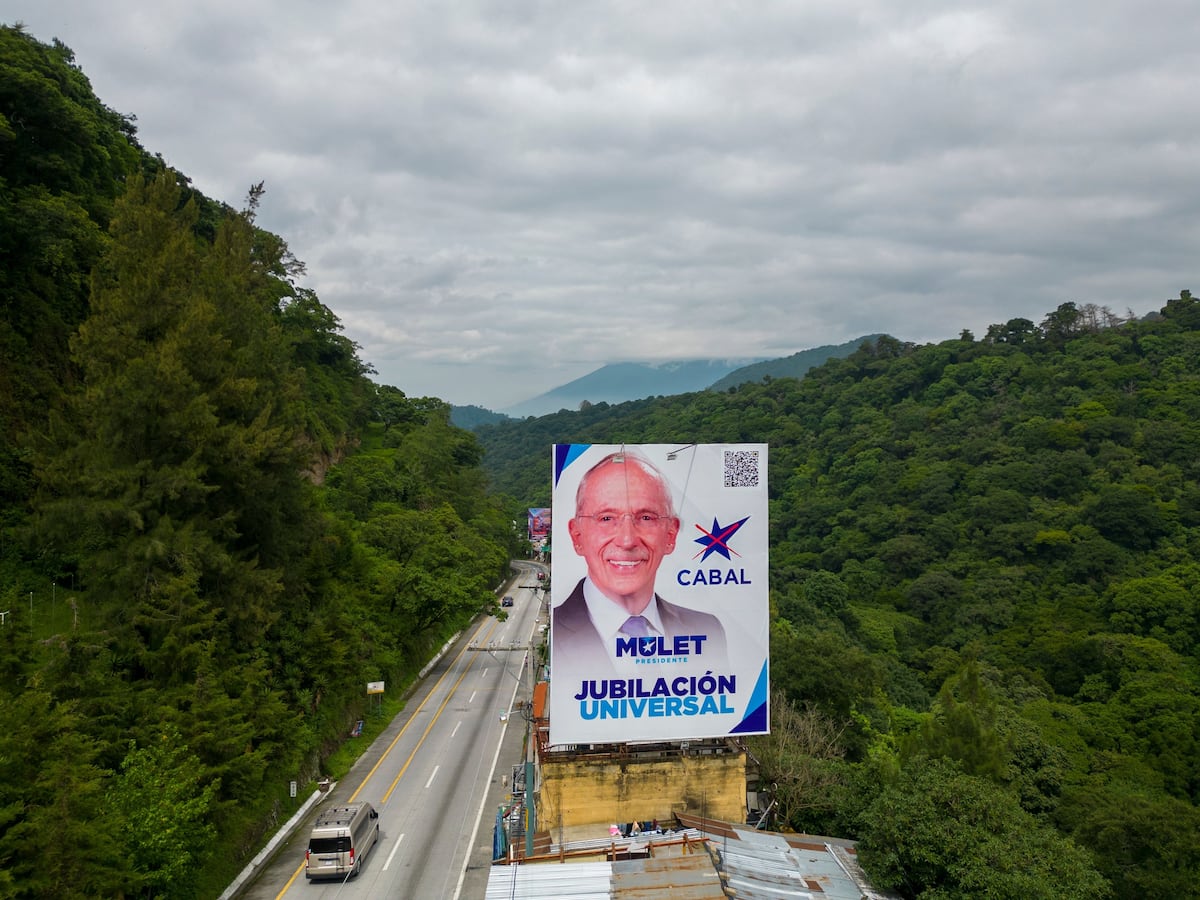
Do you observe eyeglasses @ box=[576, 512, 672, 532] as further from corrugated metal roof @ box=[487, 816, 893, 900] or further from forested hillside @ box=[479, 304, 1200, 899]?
forested hillside @ box=[479, 304, 1200, 899]

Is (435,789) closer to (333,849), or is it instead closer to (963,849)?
(333,849)

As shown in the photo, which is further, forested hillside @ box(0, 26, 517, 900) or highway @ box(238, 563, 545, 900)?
highway @ box(238, 563, 545, 900)

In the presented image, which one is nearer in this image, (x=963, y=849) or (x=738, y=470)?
(x=963, y=849)

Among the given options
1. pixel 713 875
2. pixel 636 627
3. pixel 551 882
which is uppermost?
pixel 636 627

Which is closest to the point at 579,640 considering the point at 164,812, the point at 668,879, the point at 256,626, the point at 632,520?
the point at 632,520

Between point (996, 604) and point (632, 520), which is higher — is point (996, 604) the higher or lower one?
the lower one

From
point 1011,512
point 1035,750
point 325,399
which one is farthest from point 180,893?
point 1011,512

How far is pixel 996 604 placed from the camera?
6588 centimetres

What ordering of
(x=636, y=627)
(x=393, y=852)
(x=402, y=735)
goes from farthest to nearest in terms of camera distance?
(x=402, y=735)
(x=393, y=852)
(x=636, y=627)

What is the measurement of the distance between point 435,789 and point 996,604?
180ft

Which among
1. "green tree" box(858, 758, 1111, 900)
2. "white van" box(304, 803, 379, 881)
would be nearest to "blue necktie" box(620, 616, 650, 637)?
"green tree" box(858, 758, 1111, 900)

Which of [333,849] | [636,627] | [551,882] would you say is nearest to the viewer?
[551,882]

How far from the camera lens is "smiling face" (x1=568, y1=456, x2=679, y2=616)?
21.0 m

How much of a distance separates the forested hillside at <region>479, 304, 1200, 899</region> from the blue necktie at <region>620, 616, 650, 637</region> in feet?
22.2
